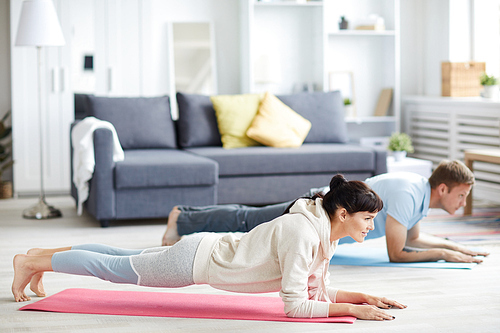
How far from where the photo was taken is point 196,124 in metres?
5.15

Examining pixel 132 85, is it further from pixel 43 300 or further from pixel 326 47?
pixel 43 300

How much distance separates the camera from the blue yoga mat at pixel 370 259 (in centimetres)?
320

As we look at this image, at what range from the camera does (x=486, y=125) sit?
5.20 meters

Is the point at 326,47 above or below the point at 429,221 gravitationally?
above

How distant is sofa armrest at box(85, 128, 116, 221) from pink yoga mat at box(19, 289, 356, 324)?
149 centimetres

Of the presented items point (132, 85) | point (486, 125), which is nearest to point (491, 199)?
point (486, 125)

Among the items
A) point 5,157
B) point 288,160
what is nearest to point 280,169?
point 288,160

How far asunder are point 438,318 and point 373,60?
4.32 metres

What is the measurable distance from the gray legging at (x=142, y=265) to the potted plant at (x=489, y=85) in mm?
3723

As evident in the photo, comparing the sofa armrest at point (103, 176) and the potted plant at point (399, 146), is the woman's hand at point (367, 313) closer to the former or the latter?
the sofa armrest at point (103, 176)

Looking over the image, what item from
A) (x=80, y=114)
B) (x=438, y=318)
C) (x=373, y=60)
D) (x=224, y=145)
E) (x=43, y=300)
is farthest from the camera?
(x=373, y=60)

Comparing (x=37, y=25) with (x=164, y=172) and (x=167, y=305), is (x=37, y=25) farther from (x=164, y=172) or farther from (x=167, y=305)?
(x=167, y=305)

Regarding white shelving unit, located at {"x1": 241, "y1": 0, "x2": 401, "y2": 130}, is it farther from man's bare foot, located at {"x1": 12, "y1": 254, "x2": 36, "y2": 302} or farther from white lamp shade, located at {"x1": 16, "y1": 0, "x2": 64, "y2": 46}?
→ man's bare foot, located at {"x1": 12, "y1": 254, "x2": 36, "y2": 302}

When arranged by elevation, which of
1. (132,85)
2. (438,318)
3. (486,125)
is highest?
(132,85)
